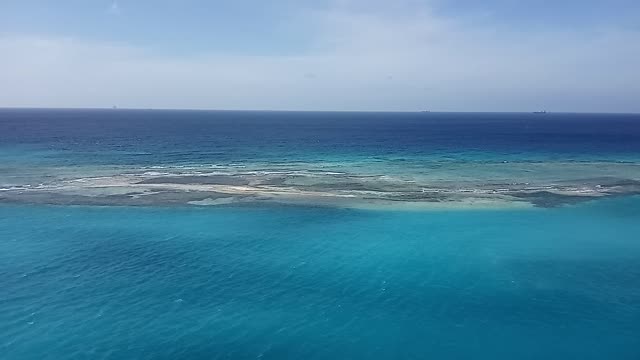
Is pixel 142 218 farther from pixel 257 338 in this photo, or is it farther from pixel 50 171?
pixel 50 171

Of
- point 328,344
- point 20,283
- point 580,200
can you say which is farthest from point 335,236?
point 580,200

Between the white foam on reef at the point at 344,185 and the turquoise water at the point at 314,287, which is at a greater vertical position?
the white foam on reef at the point at 344,185

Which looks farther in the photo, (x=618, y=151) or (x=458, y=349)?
(x=618, y=151)

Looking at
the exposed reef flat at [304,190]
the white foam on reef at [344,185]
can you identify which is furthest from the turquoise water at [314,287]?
the white foam on reef at [344,185]

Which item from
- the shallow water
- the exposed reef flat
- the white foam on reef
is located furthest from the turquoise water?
the shallow water

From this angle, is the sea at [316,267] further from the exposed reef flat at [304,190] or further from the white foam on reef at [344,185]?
the white foam on reef at [344,185]

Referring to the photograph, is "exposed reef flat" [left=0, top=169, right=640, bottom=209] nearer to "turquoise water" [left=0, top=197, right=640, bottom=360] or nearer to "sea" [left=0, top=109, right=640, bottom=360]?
"sea" [left=0, top=109, right=640, bottom=360]
